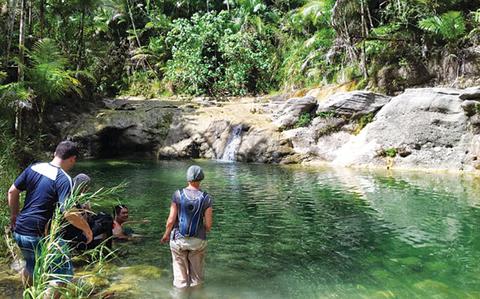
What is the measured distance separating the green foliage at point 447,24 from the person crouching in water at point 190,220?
16.2 metres

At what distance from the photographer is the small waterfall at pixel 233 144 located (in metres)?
20.4

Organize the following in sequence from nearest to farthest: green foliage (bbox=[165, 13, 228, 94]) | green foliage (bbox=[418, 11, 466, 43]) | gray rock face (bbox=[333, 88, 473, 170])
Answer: gray rock face (bbox=[333, 88, 473, 170]) → green foliage (bbox=[418, 11, 466, 43]) → green foliage (bbox=[165, 13, 228, 94])

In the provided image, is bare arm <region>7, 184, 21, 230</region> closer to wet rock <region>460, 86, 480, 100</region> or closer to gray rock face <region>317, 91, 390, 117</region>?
wet rock <region>460, 86, 480, 100</region>

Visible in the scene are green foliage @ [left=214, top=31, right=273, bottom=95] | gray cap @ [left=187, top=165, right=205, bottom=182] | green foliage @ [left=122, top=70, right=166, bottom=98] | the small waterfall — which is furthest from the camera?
green foliage @ [left=122, top=70, right=166, bottom=98]

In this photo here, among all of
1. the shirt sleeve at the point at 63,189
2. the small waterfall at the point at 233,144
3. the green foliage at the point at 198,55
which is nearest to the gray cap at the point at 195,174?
the shirt sleeve at the point at 63,189

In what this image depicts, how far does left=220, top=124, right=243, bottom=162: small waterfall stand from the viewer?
2039cm

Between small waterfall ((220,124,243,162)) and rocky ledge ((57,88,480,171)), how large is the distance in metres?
0.06

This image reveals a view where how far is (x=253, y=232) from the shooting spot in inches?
328

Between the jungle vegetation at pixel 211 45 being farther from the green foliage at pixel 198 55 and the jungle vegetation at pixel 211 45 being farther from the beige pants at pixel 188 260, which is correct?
the beige pants at pixel 188 260

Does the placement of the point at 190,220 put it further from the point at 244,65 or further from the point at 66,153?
the point at 244,65

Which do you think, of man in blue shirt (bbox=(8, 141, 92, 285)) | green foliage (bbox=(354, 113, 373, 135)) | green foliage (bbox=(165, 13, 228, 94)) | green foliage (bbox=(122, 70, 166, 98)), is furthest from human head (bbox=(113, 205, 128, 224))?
green foliage (bbox=(122, 70, 166, 98))

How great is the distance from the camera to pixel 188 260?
5203 millimetres

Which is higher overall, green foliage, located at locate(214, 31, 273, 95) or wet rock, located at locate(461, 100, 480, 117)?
green foliage, located at locate(214, 31, 273, 95)

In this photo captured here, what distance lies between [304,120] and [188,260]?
15247mm
